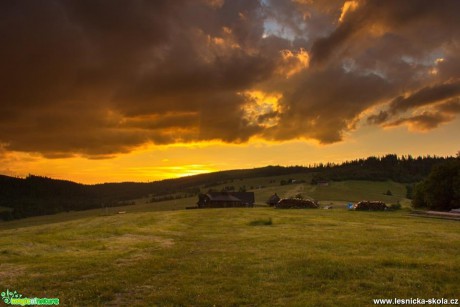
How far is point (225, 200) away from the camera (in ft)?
487

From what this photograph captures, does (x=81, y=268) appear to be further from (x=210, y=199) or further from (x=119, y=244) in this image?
(x=210, y=199)

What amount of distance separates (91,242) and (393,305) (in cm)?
2940

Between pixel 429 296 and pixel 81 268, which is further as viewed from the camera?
pixel 81 268

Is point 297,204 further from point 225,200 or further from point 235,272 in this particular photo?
point 235,272

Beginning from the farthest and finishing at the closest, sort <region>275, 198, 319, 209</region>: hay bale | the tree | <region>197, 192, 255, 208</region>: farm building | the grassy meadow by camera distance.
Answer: <region>197, 192, 255, 208</region>: farm building, <region>275, 198, 319, 209</region>: hay bale, the tree, the grassy meadow

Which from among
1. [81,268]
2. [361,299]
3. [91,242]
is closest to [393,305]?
[361,299]

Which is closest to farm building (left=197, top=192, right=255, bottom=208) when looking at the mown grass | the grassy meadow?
the grassy meadow

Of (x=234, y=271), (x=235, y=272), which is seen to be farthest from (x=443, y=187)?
(x=235, y=272)

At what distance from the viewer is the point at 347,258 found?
83.7ft

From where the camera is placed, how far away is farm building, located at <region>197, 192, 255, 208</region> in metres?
147

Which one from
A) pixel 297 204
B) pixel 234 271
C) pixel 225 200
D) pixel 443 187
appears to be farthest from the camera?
pixel 225 200

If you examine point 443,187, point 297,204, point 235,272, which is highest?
point 443,187

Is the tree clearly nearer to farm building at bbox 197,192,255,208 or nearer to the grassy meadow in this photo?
the grassy meadow

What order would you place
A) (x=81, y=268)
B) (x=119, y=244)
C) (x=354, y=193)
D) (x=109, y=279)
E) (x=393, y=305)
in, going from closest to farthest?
(x=393, y=305) → (x=109, y=279) → (x=81, y=268) → (x=119, y=244) → (x=354, y=193)
